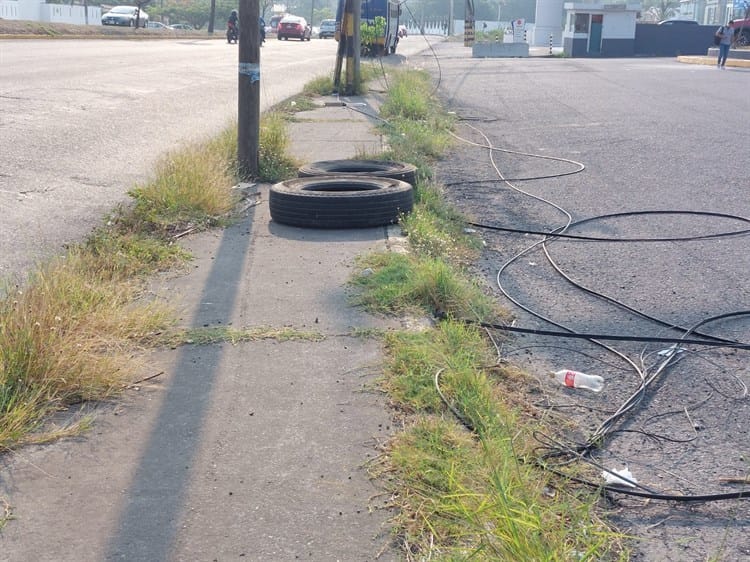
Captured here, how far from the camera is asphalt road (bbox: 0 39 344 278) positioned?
7.13 m

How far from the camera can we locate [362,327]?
4.62 m

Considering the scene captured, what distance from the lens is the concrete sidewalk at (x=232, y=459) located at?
110 inches

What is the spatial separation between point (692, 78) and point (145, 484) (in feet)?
90.5

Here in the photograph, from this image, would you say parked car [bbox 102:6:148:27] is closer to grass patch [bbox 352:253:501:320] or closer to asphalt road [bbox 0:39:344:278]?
asphalt road [bbox 0:39:344:278]

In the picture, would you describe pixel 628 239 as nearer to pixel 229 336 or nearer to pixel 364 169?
pixel 364 169

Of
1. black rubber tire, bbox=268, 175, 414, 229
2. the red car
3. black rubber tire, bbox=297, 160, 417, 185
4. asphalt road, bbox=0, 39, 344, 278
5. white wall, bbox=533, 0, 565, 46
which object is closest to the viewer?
black rubber tire, bbox=268, 175, 414, 229

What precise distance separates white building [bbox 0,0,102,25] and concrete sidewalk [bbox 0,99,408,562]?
68158 mm

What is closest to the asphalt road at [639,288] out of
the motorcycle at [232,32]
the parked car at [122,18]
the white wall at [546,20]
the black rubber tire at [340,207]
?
the black rubber tire at [340,207]

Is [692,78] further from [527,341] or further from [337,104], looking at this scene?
[527,341]

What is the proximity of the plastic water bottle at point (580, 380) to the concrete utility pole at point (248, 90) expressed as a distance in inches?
202

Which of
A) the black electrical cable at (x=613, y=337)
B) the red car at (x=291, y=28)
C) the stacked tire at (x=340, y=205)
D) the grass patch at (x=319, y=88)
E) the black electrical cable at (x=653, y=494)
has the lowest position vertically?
the black electrical cable at (x=653, y=494)

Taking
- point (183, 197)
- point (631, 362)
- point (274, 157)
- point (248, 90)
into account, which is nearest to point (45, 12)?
point (274, 157)

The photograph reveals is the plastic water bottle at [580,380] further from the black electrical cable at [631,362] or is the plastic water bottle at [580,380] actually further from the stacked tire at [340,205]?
the stacked tire at [340,205]

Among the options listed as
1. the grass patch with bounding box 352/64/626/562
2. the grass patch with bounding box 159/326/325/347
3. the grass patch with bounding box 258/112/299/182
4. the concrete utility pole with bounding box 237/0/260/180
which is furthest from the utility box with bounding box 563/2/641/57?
the grass patch with bounding box 159/326/325/347
